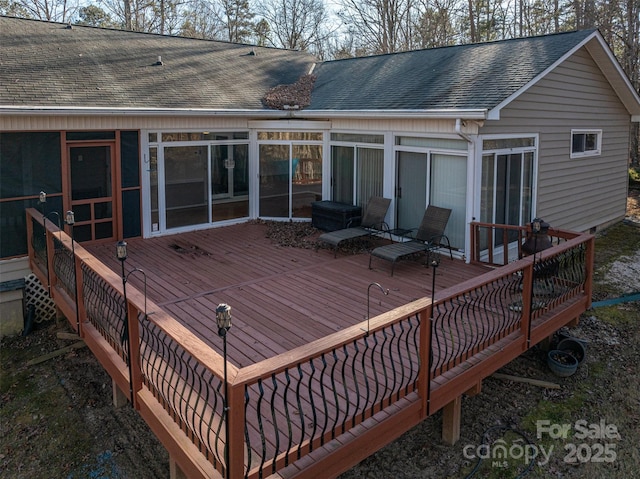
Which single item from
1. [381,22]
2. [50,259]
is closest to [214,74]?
[50,259]

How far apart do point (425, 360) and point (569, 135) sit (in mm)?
7926

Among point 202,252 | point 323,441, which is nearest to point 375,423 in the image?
point 323,441

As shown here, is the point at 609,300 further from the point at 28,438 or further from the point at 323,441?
the point at 28,438

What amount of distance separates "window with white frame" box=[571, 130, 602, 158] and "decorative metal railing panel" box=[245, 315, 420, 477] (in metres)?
7.70

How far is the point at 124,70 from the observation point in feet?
32.1

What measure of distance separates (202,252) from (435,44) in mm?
19681

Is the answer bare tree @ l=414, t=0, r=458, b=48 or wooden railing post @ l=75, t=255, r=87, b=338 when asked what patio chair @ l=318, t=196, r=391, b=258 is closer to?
wooden railing post @ l=75, t=255, r=87, b=338

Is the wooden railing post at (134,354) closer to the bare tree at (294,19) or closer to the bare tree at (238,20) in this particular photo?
the bare tree at (294,19)

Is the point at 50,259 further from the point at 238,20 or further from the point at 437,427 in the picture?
the point at 238,20

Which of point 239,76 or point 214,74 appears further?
point 239,76

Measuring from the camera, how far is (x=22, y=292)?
25.2 feet

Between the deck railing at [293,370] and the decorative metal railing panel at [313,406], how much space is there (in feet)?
0.04

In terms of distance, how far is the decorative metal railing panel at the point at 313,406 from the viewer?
323 cm

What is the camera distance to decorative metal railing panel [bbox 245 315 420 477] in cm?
323
